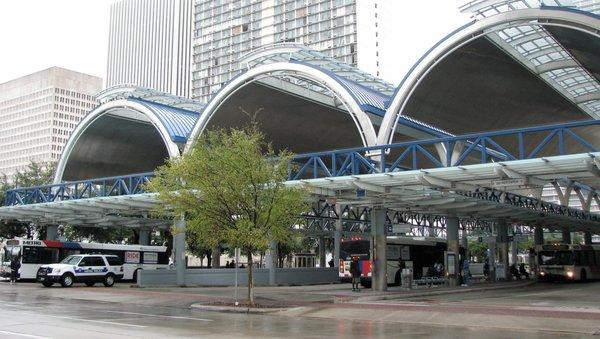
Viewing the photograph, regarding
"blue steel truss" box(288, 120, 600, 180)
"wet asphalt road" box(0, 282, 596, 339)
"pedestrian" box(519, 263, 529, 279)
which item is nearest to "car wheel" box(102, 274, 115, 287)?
"blue steel truss" box(288, 120, 600, 180)

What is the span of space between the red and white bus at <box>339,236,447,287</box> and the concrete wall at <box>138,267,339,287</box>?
2952 mm

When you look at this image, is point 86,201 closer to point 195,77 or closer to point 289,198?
point 289,198

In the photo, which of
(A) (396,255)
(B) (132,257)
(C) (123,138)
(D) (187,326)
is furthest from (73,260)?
(D) (187,326)

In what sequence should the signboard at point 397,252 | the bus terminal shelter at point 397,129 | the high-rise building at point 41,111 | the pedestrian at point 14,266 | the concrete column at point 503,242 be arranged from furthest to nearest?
the high-rise building at point 41,111, the concrete column at point 503,242, the pedestrian at point 14,266, the signboard at point 397,252, the bus terminal shelter at point 397,129

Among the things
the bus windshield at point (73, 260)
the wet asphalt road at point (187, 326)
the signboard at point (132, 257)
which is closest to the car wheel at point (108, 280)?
the bus windshield at point (73, 260)

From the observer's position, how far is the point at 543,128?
21.5 meters

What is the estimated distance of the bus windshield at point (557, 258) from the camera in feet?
139

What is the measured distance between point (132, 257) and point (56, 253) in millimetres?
5091

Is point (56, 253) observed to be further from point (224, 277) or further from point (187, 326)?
point (187, 326)

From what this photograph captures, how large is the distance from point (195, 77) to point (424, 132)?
14672cm

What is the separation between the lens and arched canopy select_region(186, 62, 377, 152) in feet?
102

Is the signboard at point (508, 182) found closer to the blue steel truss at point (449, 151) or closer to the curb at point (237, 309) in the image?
the blue steel truss at point (449, 151)

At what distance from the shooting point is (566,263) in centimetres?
4234

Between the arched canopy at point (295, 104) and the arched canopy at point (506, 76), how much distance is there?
2.79 m
